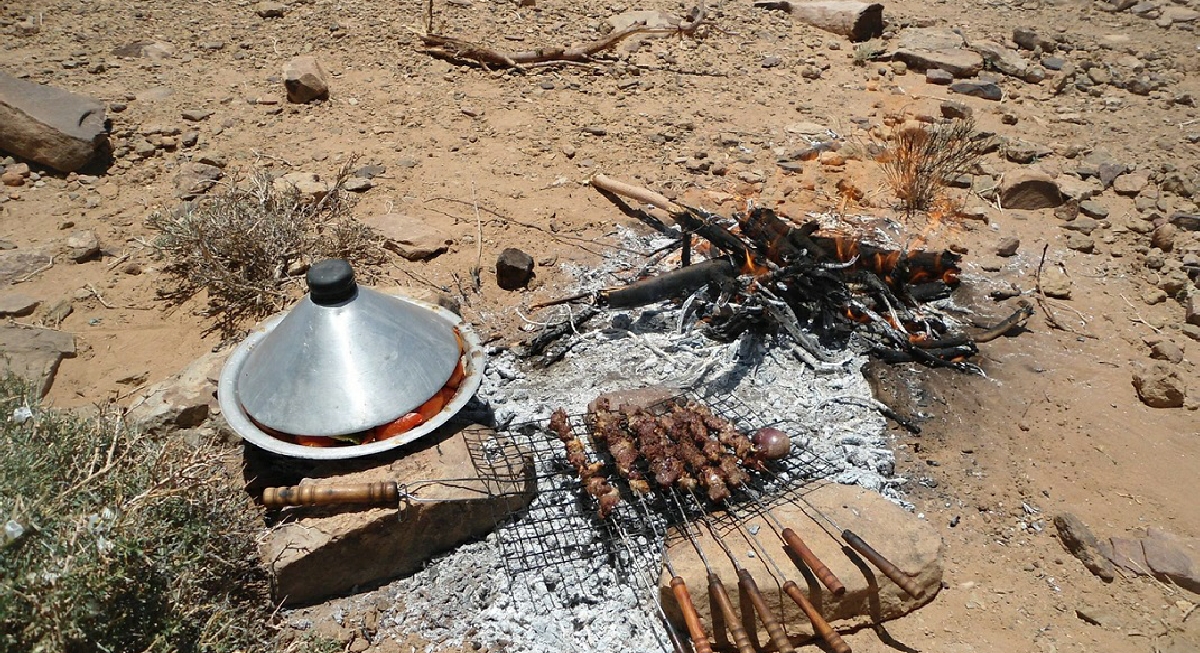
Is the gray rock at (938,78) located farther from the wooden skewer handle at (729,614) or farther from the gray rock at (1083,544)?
the wooden skewer handle at (729,614)

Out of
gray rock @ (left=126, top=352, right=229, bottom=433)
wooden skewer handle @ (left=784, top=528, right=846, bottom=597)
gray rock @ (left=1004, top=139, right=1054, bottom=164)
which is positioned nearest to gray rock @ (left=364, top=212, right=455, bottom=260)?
gray rock @ (left=126, top=352, right=229, bottom=433)

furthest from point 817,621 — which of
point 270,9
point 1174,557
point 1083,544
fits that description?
point 270,9

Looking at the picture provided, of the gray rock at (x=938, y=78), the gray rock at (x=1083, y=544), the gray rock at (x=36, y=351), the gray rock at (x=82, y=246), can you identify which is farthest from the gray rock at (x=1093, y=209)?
the gray rock at (x=82, y=246)

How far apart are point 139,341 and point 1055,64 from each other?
947cm

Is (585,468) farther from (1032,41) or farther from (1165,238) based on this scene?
(1032,41)

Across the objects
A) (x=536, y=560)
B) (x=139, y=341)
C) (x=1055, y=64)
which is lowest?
(x=139, y=341)

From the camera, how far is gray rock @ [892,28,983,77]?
8.65 metres

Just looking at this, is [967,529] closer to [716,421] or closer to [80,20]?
[716,421]

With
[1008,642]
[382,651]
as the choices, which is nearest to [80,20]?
[382,651]

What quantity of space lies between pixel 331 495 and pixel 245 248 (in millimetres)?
2726

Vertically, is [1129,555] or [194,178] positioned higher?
[1129,555]

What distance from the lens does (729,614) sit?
3.05 m

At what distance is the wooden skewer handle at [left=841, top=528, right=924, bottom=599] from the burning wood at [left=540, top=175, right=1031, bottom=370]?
149 cm

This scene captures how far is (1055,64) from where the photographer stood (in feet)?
29.0
